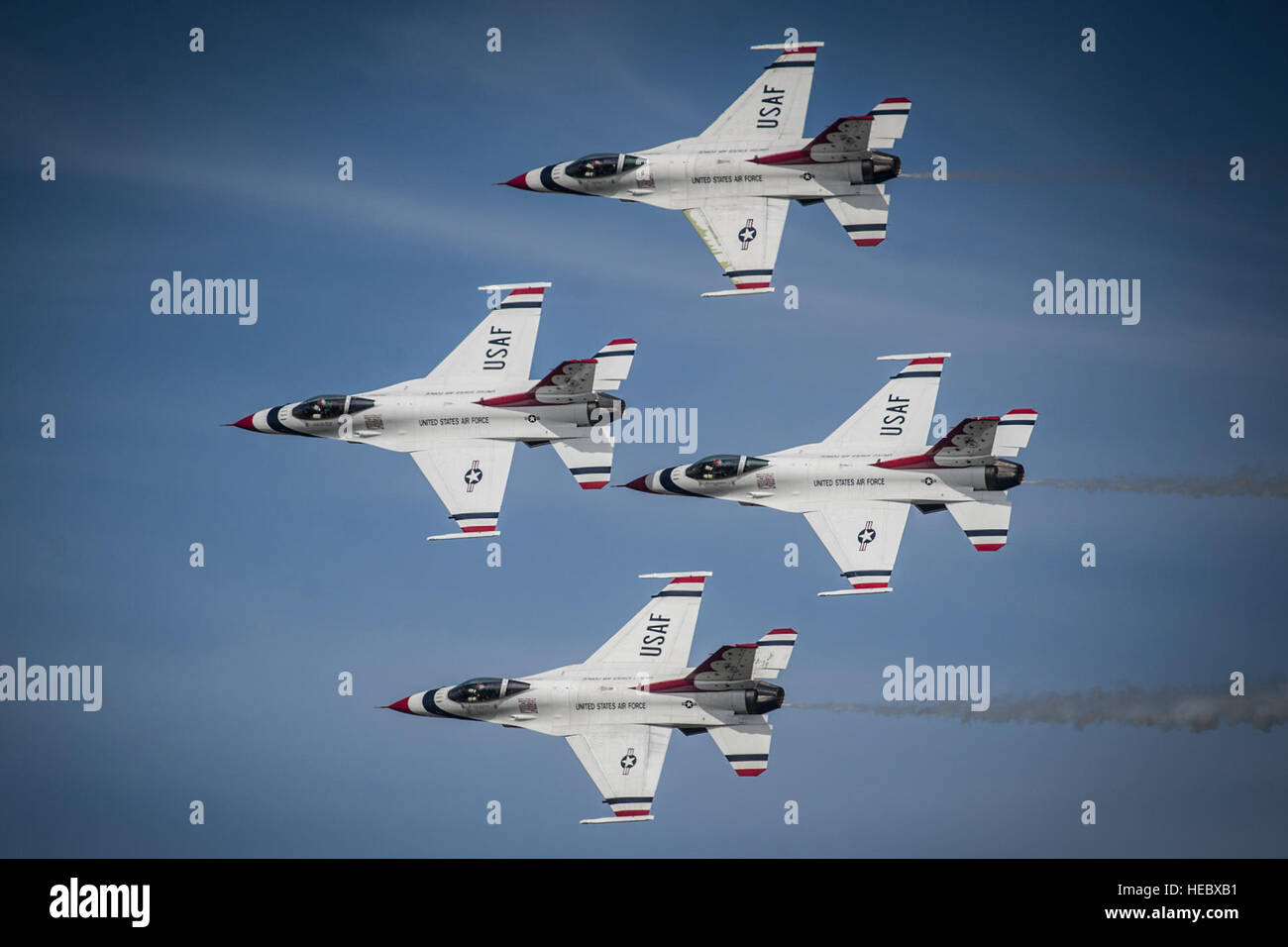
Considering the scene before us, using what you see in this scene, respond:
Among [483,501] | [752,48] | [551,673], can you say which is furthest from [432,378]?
[752,48]

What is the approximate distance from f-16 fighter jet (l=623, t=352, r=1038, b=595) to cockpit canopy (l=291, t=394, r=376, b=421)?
9.75 metres

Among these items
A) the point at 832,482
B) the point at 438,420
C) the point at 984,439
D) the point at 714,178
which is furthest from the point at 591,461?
the point at 984,439

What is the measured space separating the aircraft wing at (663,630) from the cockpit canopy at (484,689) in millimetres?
2010

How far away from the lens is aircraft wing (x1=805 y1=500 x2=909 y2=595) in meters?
52.0

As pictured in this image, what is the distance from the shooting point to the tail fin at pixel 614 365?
52531mm

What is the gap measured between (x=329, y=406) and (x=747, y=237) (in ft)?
39.2

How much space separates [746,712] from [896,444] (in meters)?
8.21

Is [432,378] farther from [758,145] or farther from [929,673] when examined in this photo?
[929,673]

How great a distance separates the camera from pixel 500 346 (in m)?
54.3

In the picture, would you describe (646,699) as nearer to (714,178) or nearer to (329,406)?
(329,406)

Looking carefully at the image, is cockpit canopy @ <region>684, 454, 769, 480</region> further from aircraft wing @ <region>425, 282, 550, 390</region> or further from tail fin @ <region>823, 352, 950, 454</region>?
aircraft wing @ <region>425, 282, 550, 390</region>

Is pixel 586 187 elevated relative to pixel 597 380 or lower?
elevated

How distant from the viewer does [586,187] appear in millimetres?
55375

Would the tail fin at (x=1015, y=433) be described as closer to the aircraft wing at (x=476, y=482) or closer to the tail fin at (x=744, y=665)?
the tail fin at (x=744, y=665)
